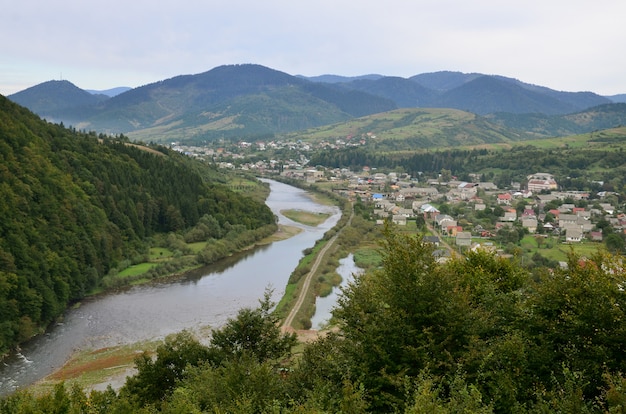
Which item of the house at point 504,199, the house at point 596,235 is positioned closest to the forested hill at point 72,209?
the house at point 504,199

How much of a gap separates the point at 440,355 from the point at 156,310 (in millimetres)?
24077

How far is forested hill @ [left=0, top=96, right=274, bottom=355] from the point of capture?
28297 millimetres

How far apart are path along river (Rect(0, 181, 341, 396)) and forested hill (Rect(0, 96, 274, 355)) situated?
1.56 m

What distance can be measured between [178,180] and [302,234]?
47.7 feet

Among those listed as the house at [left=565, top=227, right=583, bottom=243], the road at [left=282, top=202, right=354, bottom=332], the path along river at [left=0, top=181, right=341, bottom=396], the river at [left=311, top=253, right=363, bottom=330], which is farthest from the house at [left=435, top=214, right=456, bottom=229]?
the path along river at [left=0, top=181, right=341, bottom=396]

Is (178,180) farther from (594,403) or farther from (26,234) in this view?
(594,403)

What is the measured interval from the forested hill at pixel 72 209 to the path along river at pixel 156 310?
1.56 metres

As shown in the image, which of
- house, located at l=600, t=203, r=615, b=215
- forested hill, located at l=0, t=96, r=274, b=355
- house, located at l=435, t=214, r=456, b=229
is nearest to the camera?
forested hill, located at l=0, t=96, r=274, b=355

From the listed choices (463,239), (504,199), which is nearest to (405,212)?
(463,239)

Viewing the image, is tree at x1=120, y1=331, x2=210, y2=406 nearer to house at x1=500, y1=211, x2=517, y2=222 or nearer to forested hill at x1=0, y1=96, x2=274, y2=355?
forested hill at x1=0, y1=96, x2=274, y2=355

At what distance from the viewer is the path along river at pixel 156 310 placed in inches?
947

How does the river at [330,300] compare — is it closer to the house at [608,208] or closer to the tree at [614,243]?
the tree at [614,243]

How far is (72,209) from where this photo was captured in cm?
3681

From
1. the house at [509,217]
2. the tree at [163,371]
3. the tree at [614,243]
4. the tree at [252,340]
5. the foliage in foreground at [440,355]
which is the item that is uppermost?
the foliage in foreground at [440,355]
